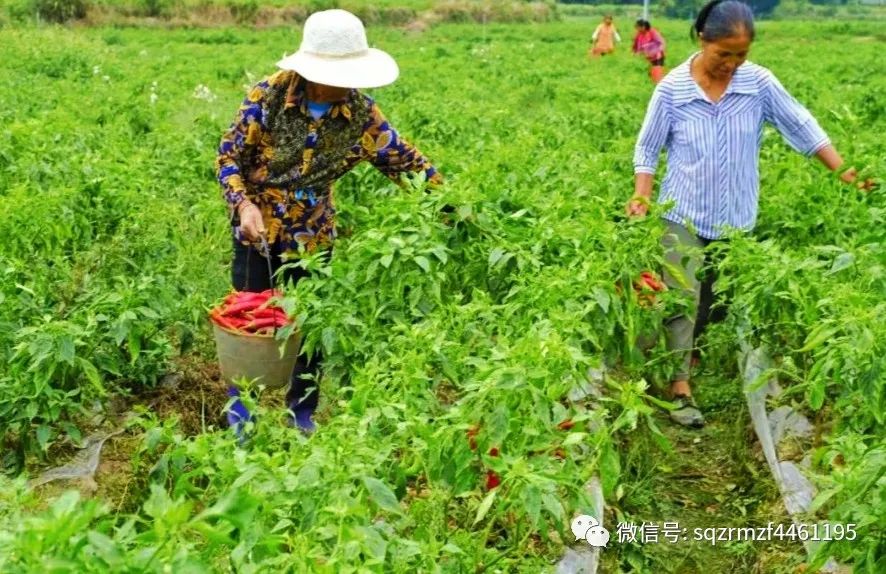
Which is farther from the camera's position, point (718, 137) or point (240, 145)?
point (718, 137)

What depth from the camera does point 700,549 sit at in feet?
14.5

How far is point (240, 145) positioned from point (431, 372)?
1382mm

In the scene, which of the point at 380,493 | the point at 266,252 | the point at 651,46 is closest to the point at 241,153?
the point at 266,252

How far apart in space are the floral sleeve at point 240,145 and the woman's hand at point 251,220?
0.07 meters

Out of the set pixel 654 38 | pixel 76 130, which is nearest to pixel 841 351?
pixel 76 130

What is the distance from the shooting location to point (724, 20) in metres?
4.79

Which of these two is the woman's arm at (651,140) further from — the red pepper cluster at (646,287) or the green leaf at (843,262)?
the green leaf at (843,262)

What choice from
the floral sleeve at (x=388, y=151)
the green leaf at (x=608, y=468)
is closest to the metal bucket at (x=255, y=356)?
the floral sleeve at (x=388, y=151)

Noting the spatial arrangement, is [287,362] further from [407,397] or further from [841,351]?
[841,351]

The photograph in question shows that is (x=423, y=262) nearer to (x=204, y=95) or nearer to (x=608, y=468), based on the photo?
(x=608, y=468)

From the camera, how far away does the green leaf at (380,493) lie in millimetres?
2650

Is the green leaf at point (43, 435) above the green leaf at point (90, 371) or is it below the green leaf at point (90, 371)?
below

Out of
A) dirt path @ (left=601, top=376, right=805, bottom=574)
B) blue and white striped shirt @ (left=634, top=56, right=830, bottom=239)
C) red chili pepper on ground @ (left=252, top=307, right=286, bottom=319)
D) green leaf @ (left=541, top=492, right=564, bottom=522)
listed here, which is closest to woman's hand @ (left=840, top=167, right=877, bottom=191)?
blue and white striped shirt @ (left=634, top=56, right=830, bottom=239)

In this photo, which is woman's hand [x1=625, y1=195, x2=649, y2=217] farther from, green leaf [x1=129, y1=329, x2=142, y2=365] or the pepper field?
green leaf [x1=129, y1=329, x2=142, y2=365]
